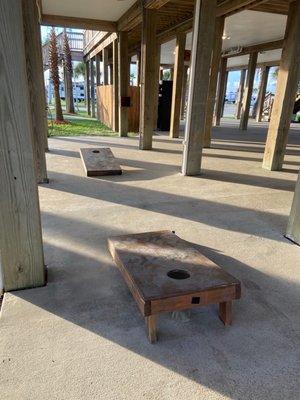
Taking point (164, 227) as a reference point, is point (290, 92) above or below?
above

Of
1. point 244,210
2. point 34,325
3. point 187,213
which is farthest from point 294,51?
point 34,325

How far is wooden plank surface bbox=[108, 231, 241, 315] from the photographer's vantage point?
6.04 ft

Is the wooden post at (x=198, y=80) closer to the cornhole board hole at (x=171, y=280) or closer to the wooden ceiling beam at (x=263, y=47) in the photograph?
the cornhole board hole at (x=171, y=280)

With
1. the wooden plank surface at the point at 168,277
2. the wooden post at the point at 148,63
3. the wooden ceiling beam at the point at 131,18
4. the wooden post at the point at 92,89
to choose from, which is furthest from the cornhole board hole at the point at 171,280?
the wooden post at the point at 92,89

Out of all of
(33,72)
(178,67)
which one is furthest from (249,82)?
(33,72)

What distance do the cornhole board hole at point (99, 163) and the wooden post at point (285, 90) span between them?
11.1ft

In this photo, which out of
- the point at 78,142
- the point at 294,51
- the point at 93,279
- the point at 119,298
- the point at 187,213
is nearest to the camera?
the point at 119,298

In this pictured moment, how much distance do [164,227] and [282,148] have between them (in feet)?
14.3

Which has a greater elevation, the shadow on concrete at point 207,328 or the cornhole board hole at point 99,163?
the cornhole board hole at point 99,163

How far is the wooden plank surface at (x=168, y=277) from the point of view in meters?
1.84

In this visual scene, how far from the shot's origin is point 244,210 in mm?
4281

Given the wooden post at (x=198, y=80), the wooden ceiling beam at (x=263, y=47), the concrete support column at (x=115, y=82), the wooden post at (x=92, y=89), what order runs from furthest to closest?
the wooden post at (x=92, y=89) < the wooden ceiling beam at (x=263, y=47) < the concrete support column at (x=115, y=82) < the wooden post at (x=198, y=80)

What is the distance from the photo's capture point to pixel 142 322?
6.63ft

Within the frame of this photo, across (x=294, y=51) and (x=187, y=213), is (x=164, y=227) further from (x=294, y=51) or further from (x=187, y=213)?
(x=294, y=51)
